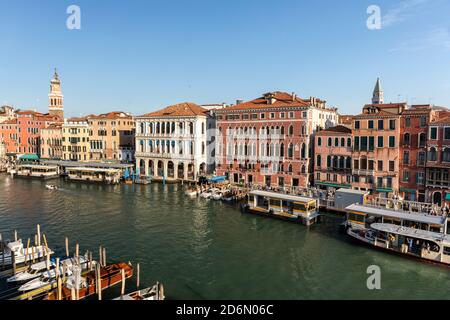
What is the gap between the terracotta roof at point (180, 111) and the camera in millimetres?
55031

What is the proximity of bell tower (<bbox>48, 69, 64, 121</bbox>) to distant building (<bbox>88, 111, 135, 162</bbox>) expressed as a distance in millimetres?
29763

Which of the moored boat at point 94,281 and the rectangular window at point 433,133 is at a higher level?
the rectangular window at point 433,133

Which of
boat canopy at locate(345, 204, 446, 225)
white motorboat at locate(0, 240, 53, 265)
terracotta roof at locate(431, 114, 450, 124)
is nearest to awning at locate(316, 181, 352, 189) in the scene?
boat canopy at locate(345, 204, 446, 225)

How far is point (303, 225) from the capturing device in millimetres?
30797

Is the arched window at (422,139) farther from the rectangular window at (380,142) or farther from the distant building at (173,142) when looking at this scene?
the distant building at (173,142)

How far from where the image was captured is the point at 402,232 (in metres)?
23.6

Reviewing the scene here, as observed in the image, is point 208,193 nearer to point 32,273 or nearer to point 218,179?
point 218,179

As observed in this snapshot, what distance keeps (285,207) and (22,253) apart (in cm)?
2344

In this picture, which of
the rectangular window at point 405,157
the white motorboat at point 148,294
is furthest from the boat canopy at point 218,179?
the white motorboat at point 148,294

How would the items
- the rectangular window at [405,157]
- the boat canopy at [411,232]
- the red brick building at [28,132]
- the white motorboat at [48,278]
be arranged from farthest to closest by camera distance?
the red brick building at [28,132] < the rectangular window at [405,157] < the boat canopy at [411,232] < the white motorboat at [48,278]

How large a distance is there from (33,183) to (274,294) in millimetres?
53393

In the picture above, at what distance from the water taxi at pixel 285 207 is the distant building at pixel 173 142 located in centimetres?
2005

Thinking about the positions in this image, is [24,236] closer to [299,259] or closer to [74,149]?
[299,259]

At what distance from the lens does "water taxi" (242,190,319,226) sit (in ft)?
102
